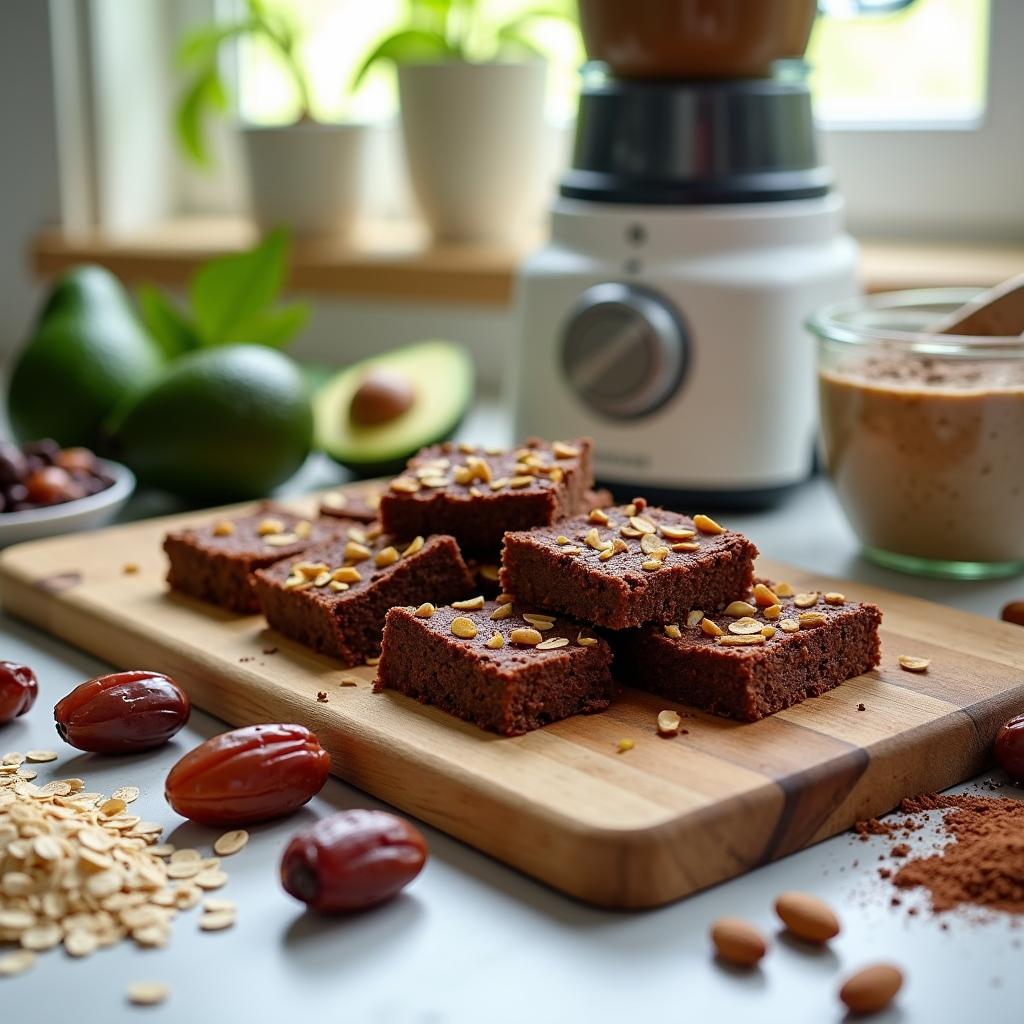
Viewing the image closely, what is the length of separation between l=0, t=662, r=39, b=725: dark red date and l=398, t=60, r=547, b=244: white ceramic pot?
1184mm

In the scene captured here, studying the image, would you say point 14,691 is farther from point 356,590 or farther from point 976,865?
point 976,865

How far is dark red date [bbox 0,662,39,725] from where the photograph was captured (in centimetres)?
98

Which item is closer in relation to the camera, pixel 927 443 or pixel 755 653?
pixel 755 653

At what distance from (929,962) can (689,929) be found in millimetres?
121

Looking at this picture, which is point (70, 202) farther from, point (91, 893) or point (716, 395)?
point (91, 893)

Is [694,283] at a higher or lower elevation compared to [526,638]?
higher

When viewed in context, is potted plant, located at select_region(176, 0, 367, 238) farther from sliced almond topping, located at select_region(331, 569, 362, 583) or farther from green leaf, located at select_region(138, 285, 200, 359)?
sliced almond topping, located at select_region(331, 569, 362, 583)

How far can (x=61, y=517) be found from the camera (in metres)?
1.36

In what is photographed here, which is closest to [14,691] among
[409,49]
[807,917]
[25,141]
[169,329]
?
[807,917]

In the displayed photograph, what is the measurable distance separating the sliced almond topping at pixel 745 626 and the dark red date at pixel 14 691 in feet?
1.63

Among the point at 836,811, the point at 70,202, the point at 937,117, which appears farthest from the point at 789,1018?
the point at 70,202

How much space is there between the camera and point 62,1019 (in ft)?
2.16

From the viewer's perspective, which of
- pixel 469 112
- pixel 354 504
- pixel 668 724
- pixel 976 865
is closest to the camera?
pixel 976 865

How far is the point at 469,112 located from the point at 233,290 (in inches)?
19.0
